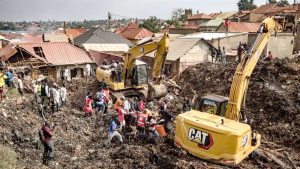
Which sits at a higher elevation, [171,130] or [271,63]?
[271,63]

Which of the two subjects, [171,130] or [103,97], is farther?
[103,97]

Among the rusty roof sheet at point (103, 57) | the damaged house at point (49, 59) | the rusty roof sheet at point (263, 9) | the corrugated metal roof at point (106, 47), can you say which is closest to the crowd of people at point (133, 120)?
the damaged house at point (49, 59)

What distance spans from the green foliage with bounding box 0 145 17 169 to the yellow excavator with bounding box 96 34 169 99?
7664 millimetres

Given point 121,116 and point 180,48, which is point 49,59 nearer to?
point 180,48

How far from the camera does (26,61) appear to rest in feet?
74.4

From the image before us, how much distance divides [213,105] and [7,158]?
20.4ft

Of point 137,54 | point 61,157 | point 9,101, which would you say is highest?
point 137,54

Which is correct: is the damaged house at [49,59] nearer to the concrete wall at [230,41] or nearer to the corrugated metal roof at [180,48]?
the corrugated metal roof at [180,48]

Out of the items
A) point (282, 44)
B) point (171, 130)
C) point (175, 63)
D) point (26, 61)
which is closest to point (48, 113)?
point (171, 130)

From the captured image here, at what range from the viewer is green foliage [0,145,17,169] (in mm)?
9133

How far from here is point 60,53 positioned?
24.7 meters

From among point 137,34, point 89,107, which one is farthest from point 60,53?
point 137,34

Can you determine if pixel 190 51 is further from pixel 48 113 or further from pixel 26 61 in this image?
pixel 48 113

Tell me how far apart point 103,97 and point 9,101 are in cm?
391
